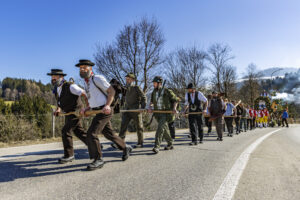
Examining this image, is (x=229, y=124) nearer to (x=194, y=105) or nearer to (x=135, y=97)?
(x=194, y=105)

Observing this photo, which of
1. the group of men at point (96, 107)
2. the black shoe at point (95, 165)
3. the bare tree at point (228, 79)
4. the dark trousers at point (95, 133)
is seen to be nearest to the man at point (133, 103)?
the group of men at point (96, 107)

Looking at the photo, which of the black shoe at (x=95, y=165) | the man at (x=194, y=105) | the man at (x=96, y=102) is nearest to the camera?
the black shoe at (x=95, y=165)

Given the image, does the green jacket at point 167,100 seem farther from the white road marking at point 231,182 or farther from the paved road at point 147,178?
the white road marking at point 231,182

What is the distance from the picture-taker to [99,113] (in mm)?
4539

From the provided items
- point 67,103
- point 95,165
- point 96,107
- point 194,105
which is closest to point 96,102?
point 96,107

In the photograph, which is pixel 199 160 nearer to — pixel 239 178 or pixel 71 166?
pixel 239 178

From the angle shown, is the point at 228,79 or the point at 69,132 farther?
the point at 228,79

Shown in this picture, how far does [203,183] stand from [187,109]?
5.24 m

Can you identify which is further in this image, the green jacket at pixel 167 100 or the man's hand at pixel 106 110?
the green jacket at pixel 167 100

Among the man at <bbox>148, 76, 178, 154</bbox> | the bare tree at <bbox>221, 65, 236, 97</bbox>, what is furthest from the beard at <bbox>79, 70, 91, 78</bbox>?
the bare tree at <bbox>221, 65, 236, 97</bbox>

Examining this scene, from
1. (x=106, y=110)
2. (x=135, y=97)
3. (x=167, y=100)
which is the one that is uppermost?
(x=135, y=97)

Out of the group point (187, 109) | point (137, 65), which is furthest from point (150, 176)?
point (137, 65)

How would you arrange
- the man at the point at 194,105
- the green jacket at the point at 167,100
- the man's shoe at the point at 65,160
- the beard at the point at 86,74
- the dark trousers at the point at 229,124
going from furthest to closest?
the dark trousers at the point at 229,124
the man at the point at 194,105
the green jacket at the point at 167,100
the man's shoe at the point at 65,160
the beard at the point at 86,74

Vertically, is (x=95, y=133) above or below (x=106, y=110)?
below
